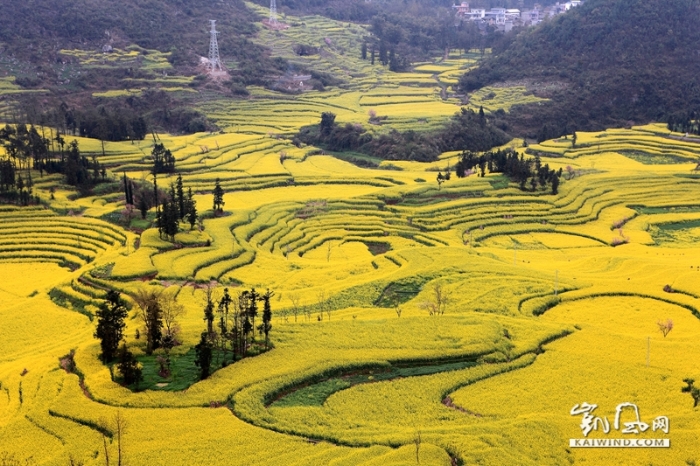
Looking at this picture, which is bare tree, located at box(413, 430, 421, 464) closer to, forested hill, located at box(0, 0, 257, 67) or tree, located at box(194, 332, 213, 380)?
tree, located at box(194, 332, 213, 380)

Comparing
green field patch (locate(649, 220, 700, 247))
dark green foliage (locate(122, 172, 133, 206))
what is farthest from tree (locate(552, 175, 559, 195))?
dark green foliage (locate(122, 172, 133, 206))

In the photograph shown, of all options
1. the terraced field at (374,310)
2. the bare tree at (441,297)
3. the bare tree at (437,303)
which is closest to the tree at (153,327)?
the terraced field at (374,310)

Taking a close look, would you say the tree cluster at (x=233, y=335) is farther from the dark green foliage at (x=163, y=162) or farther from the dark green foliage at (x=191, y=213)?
the dark green foliage at (x=163, y=162)

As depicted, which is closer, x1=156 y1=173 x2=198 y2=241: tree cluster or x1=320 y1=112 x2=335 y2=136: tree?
x1=156 y1=173 x2=198 y2=241: tree cluster

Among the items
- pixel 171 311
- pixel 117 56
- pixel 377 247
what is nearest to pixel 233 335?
pixel 171 311

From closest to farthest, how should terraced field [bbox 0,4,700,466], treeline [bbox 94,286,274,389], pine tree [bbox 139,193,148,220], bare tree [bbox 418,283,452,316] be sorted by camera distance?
terraced field [bbox 0,4,700,466] → treeline [bbox 94,286,274,389] → bare tree [bbox 418,283,452,316] → pine tree [bbox 139,193,148,220]

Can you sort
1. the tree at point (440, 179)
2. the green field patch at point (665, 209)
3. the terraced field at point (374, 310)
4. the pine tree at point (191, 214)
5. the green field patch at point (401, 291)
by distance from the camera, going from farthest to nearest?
the tree at point (440, 179), the green field patch at point (665, 209), the pine tree at point (191, 214), the green field patch at point (401, 291), the terraced field at point (374, 310)
